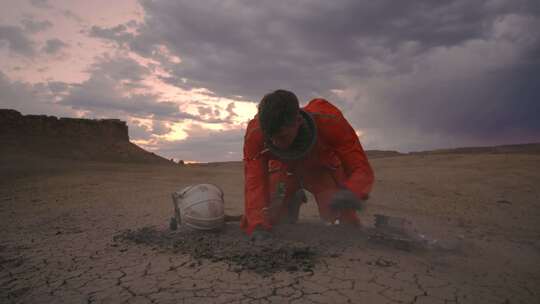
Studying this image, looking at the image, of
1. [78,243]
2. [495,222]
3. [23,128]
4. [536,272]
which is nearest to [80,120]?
[23,128]

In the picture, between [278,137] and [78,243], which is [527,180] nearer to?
[278,137]

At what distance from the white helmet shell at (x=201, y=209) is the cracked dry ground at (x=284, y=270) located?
8.9 inches

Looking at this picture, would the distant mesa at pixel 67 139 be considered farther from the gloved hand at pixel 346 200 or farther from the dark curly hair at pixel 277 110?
the gloved hand at pixel 346 200

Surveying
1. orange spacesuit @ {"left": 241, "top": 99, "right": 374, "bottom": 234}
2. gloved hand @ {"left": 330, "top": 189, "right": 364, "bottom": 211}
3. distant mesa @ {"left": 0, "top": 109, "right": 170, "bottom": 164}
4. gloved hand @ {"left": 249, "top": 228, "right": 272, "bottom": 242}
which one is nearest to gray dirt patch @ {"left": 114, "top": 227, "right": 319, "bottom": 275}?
gloved hand @ {"left": 249, "top": 228, "right": 272, "bottom": 242}

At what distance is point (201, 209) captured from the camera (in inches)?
144

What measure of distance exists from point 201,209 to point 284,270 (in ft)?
3.96

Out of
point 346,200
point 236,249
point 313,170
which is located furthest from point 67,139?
point 346,200

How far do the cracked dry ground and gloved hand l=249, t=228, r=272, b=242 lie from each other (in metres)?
0.11

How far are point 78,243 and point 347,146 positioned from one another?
2.61m

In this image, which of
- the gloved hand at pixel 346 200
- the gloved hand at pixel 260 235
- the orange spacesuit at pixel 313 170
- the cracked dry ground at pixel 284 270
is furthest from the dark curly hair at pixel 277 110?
A: the cracked dry ground at pixel 284 270

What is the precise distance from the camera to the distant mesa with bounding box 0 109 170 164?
1657cm

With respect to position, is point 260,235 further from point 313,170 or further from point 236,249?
point 313,170

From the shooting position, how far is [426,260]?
313 cm

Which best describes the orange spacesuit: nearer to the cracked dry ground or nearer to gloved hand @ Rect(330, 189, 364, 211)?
gloved hand @ Rect(330, 189, 364, 211)
